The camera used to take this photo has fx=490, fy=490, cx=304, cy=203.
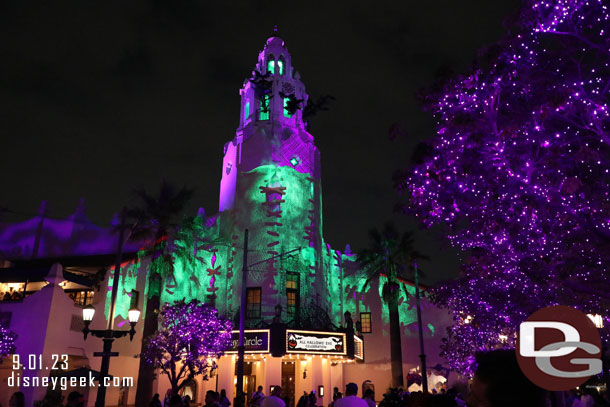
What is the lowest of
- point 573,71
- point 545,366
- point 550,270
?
point 545,366

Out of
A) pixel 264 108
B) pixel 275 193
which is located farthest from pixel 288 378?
pixel 264 108

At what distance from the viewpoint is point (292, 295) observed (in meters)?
37.8

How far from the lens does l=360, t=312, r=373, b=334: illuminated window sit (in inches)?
1727

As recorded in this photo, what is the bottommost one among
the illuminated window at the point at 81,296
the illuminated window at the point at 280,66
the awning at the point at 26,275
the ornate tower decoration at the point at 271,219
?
the illuminated window at the point at 81,296

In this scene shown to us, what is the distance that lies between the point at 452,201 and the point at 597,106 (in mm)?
4560

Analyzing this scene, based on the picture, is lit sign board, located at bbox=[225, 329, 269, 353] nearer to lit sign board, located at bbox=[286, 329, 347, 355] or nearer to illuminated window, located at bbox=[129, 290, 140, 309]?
lit sign board, located at bbox=[286, 329, 347, 355]

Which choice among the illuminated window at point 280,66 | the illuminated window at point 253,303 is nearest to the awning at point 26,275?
the illuminated window at point 253,303

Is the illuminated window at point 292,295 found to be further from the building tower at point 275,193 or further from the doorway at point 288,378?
the doorway at point 288,378

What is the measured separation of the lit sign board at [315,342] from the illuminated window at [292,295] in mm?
2336

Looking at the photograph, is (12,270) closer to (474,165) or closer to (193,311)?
(193,311)

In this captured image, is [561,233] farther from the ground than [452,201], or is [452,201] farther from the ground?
[452,201]

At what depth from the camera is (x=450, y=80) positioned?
13.6 metres

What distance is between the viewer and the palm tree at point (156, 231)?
30.9 m

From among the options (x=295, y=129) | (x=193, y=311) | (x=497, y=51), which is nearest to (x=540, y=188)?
(x=497, y=51)
